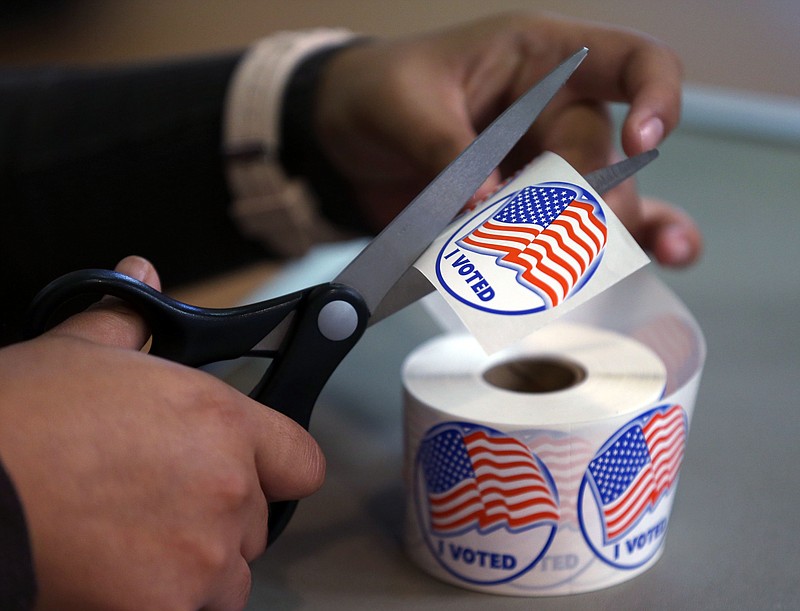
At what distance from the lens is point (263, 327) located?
45 centimetres

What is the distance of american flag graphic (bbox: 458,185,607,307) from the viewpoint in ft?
1.47

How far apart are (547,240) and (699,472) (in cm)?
23

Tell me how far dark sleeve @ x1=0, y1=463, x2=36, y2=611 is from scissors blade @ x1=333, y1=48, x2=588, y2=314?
0.19 metres

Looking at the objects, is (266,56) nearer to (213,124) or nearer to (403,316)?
(213,124)

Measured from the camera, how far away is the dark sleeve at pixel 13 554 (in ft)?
1.12

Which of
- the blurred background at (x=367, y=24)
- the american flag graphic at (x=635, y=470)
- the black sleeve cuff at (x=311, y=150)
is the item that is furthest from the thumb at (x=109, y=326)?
the blurred background at (x=367, y=24)

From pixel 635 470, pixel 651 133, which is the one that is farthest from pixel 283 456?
pixel 651 133

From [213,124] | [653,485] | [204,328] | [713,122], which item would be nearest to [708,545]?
[653,485]

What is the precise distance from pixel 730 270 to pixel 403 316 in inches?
12.7

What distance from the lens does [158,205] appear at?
0.92m

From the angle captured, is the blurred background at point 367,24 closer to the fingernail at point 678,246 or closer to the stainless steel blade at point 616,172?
the fingernail at point 678,246

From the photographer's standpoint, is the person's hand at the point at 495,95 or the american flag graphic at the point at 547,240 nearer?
the american flag graphic at the point at 547,240

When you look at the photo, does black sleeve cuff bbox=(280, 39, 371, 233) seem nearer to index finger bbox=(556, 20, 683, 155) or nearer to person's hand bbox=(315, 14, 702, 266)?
person's hand bbox=(315, 14, 702, 266)

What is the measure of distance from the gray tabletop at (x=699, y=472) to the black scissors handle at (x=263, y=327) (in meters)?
0.08
